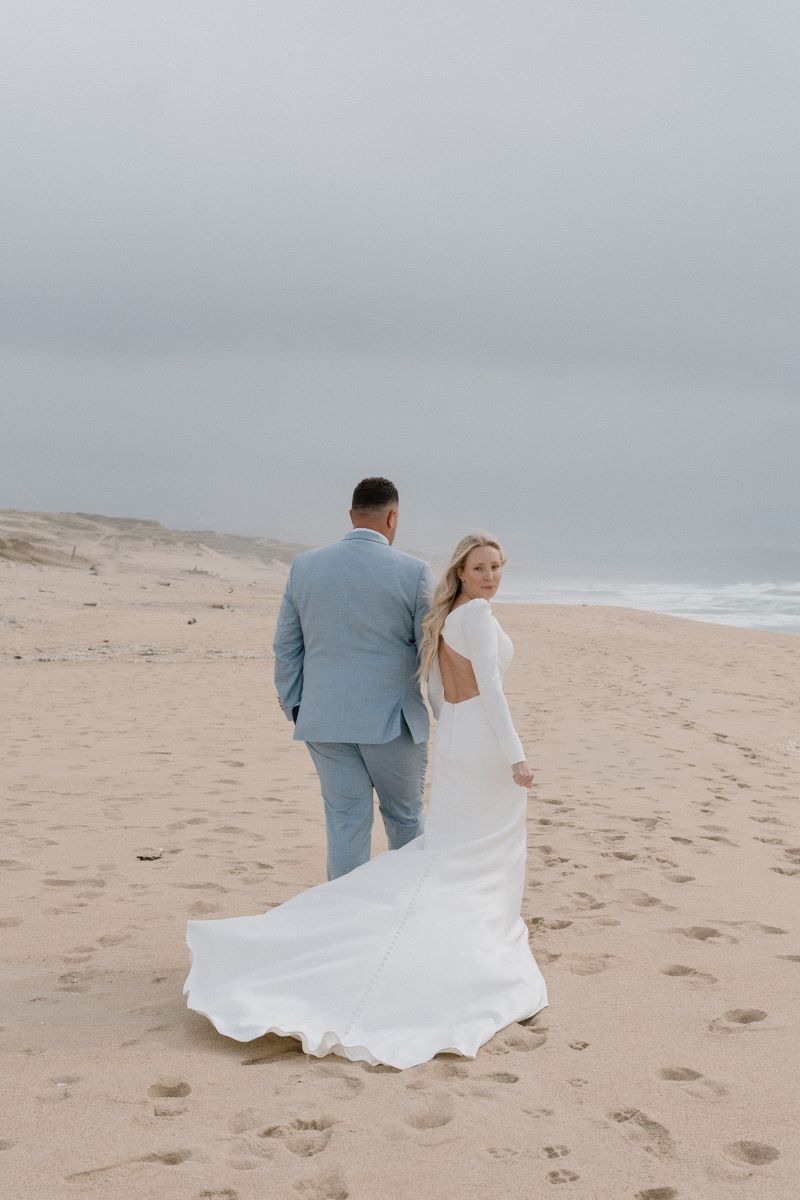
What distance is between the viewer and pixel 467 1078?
3.00 m

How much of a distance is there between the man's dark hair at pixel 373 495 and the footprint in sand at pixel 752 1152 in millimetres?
2519

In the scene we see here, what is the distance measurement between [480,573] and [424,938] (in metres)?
1.36

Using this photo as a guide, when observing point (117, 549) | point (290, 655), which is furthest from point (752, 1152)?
point (117, 549)

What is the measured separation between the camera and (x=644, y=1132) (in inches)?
107

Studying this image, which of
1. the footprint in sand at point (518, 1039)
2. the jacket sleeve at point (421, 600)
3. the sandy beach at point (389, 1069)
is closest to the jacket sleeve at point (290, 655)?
the jacket sleeve at point (421, 600)

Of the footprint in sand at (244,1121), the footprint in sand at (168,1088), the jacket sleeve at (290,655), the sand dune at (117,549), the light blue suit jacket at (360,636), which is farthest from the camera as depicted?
the sand dune at (117,549)

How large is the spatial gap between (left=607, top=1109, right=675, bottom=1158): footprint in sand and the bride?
51 cm

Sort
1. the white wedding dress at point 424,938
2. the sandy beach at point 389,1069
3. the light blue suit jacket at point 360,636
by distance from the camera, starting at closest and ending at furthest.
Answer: the sandy beach at point 389,1069, the white wedding dress at point 424,938, the light blue suit jacket at point 360,636

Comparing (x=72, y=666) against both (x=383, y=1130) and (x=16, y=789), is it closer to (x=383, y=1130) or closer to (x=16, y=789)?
(x=16, y=789)

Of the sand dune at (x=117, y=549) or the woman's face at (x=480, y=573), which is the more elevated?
the woman's face at (x=480, y=573)

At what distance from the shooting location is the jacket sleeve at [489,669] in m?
3.67

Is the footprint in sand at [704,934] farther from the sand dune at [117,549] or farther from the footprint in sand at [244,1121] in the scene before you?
the sand dune at [117,549]

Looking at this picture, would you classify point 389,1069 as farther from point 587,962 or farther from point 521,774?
point 587,962

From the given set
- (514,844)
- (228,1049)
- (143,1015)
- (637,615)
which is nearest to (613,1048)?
(514,844)
